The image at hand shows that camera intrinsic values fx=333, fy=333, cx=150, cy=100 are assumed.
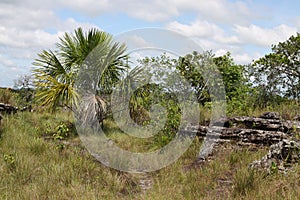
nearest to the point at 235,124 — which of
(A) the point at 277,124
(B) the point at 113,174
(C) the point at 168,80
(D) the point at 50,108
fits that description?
(A) the point at 277,124

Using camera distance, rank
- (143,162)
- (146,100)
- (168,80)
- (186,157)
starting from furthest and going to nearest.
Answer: (146,100) → (168,80) → (186,157) → (143,162)

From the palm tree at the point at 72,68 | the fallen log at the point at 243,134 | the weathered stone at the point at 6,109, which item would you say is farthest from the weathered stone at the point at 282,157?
the weathered stone at the point at 6,109

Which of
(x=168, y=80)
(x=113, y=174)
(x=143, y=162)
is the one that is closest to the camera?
(x=113, y=174)

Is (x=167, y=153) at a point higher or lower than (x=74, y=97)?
lower

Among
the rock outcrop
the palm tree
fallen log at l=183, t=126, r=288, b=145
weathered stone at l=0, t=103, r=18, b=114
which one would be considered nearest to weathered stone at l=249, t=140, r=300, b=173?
the rock outcrop

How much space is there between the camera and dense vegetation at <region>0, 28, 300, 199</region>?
5.00 metres

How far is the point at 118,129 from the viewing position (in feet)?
35.7

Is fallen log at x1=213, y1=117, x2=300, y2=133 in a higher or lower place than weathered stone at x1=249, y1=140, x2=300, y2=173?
higher

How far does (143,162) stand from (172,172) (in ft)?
3.37

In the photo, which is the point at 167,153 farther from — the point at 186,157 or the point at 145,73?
the point at 145,73

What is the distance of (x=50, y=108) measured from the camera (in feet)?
32.4

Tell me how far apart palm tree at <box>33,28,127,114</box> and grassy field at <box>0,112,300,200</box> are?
2.18 metres

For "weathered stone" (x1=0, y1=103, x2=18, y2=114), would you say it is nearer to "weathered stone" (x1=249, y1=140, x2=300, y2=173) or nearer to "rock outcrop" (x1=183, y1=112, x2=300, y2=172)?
"rock outcrop" (x1=183, y1=112, x2=300, y2=172)

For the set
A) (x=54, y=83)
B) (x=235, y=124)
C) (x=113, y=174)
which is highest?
(x=54, y=83)
